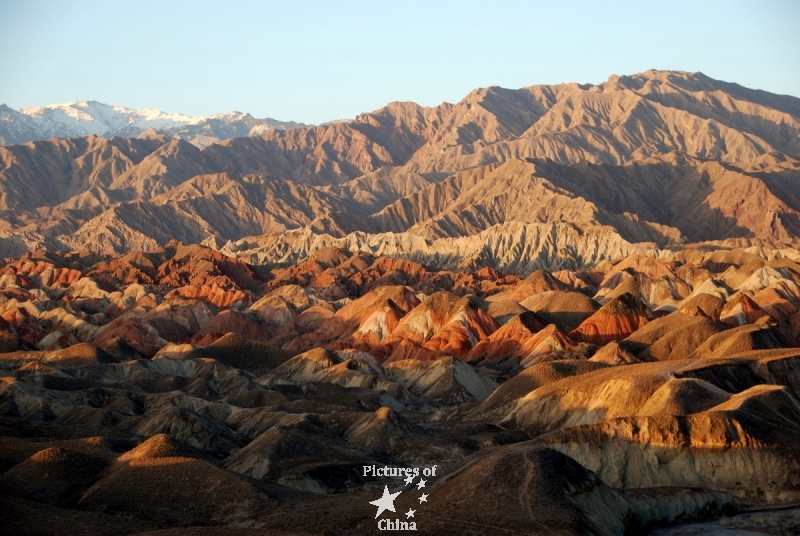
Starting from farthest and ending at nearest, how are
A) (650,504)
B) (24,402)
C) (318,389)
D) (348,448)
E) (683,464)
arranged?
(318,389)
(24,402)
(348,448)
(683,464)
(650,504)

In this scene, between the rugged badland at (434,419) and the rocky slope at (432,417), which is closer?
the rugged badland at (434,419)

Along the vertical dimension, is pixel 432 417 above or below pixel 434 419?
below

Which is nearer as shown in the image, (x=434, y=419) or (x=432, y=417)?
(x=434, y=419)

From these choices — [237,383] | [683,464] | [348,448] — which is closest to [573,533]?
[683,464]

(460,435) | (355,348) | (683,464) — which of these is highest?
(683,464)

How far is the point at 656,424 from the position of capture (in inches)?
3009

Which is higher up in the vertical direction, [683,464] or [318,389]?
[683,464]

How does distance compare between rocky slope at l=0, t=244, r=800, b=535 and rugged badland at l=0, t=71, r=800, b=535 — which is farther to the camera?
rocky slope at l=0, t=244, r=800, b=535

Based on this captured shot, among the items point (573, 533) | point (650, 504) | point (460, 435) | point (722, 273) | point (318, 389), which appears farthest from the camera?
point (722, 273)

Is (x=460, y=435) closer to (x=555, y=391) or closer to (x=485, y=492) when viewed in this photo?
(x=555, y=391)

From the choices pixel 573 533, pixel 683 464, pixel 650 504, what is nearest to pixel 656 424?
pixel 683 464

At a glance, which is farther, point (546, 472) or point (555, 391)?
point (555, 391)

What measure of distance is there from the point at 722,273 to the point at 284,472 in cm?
12774

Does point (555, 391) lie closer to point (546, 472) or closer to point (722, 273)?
point (546, 472)
